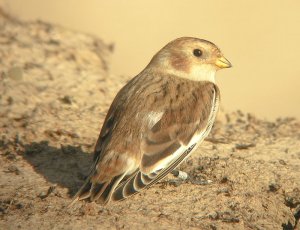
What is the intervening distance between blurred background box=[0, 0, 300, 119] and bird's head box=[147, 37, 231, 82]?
516 centimetres

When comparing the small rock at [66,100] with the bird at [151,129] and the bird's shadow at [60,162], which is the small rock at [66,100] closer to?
the bird's shadow at [60,162]

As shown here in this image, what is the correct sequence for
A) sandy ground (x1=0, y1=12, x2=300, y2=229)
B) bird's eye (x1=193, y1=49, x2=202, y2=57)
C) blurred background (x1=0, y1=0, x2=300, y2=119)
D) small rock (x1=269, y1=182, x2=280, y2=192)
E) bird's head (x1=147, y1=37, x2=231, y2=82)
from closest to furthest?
sandy ground (x1=0, y1=12, x2=300, y2=229) < small rock (x1=269, y1=182, x2=280, y2=192) < bird's head (x1=147, y1=37, x2=231, y2=82) < bird's eye (x1=193, y1=49, x2=202, y2=57) < blurred background (x1=0, y1=0, x2=300, y2=119)

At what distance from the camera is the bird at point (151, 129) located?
5.97 metres

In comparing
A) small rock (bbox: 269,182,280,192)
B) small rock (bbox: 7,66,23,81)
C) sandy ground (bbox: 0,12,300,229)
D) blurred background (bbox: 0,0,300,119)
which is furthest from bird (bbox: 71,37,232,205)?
blurred background (bbox: 0,0,300,119)

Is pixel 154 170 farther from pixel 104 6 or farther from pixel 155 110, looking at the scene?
pixel 104 6

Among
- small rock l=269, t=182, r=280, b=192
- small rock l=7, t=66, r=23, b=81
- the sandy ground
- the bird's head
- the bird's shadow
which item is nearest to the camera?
the sandy ground

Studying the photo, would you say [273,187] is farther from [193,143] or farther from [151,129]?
[151,129]

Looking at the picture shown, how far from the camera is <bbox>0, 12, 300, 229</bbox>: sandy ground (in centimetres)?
602

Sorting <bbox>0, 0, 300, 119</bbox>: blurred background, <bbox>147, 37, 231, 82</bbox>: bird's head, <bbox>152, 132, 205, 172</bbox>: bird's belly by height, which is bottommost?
<bbox>0, 0, 300, 119</bbox>: blurred background

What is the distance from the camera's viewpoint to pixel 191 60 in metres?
7.25

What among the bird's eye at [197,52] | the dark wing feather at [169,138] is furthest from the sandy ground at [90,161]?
the bird's eye at [197,52]

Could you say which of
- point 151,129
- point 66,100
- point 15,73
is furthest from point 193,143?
point 15,73

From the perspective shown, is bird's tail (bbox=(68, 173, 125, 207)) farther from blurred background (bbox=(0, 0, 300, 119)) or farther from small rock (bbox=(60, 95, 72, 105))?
blurred background (bbox=(0, 0, 300, 119))

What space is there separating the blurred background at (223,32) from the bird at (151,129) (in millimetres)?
5641
